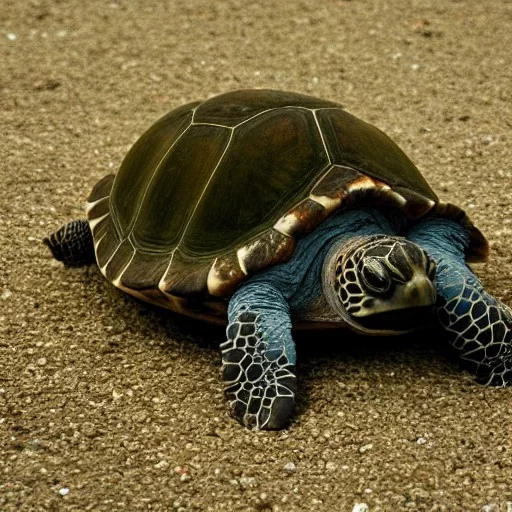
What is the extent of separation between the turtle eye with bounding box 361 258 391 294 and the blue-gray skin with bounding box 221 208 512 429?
1.17 ft

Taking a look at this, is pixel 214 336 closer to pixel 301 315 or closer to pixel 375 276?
pixel 301 315

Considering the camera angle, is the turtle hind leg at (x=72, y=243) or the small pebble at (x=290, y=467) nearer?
the small pebble at (x=290, y=467)

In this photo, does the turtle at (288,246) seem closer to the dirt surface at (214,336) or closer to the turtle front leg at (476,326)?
the turtle front leg at (476,326)

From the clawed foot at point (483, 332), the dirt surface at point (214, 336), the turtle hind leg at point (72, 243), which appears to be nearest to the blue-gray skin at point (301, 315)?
the clawed foot at point (483, 332)

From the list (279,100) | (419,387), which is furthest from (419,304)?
(279,100)

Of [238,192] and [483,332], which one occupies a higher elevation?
[238,192]

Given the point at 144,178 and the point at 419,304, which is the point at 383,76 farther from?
the point at 419,304

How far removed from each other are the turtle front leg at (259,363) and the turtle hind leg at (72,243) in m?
1.39

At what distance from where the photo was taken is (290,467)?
3285 millimetres

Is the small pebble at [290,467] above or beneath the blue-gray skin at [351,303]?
beneath

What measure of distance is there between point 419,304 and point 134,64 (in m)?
4.82

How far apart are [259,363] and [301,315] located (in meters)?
0.42

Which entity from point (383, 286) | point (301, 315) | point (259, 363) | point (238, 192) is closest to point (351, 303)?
point (383, 286)

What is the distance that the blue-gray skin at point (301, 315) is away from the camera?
3.56 meters
